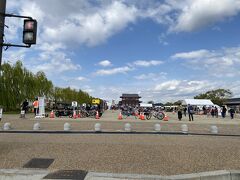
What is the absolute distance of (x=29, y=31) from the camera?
9.37 metres

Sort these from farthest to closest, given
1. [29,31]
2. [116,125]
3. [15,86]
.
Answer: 1. [15,86]
2. [116,125]
3. [29,31]

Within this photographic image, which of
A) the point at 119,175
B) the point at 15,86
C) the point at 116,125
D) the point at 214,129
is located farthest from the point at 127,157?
the point at 15,86

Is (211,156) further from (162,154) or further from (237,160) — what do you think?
(162,154)

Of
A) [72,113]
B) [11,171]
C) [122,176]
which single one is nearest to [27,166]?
[11,171]

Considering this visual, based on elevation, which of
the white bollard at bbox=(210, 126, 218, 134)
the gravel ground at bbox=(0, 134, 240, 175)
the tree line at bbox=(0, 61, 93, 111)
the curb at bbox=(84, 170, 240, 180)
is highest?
the tree line at bbox=(0, 61, 93, 111)

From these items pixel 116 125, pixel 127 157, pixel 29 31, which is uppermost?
pixel 29 31

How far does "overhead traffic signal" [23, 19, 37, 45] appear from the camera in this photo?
30.6ft

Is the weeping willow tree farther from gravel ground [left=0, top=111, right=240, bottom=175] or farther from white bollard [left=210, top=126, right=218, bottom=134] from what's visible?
gravel ground [left=0, top=111, right=240, bottom=175]

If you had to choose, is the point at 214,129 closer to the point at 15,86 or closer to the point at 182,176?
the point at 182,176

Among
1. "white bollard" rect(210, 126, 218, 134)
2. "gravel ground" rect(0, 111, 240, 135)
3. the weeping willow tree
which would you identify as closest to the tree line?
the weeping willow tree

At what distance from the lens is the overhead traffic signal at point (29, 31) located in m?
9.32

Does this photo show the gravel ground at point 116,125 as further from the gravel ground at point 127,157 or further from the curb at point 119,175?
the curb at point 119,175

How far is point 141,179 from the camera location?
7.36 metres

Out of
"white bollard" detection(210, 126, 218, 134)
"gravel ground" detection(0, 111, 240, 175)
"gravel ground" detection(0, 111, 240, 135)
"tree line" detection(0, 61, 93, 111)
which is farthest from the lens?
"tree line" detection(0, 61, 93, 111)
